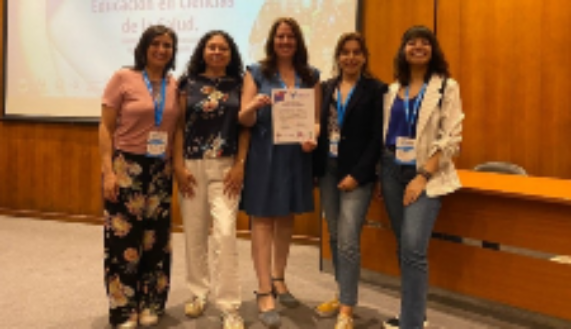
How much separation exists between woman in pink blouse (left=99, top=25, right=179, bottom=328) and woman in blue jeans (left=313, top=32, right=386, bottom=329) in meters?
0.79

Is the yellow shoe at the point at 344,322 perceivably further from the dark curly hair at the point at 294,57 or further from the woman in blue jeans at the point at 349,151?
the dark curly hair at the point at 294,57

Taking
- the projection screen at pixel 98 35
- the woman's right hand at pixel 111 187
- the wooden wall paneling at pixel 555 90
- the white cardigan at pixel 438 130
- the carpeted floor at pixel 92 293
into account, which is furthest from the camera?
the projection screen at pixel 98 35

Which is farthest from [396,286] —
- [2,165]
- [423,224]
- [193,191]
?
[2,165]

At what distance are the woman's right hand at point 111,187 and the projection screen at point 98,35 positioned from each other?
2.52 metres

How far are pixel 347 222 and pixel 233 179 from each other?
1.95 feet

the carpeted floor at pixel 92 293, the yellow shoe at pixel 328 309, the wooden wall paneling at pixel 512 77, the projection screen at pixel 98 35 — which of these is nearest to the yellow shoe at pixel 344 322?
the carpeted floor at pixel 92 293

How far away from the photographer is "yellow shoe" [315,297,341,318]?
9.18 ft

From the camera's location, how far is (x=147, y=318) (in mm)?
2625

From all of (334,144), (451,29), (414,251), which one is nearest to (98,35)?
(451,29)

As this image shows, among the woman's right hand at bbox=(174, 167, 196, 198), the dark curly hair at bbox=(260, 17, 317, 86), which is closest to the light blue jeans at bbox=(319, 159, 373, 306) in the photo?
the dark curly hair at bbox=(260, 17, 317, 86)

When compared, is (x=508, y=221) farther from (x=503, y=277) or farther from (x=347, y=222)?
(x=347, y=222)

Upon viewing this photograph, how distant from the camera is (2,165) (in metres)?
5.68

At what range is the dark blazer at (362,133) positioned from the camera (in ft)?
8.03

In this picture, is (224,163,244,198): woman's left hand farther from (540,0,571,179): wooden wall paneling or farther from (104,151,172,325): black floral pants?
(540,0,571,179): wooden wall paneling
